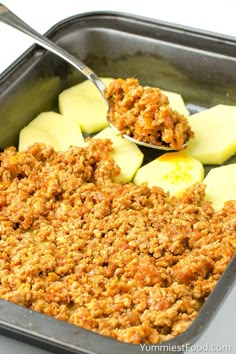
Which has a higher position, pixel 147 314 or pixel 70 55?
pixel 70 55

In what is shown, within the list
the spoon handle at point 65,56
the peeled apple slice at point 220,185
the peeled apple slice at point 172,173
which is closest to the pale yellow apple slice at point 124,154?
the peeled apple slice at point 172,173

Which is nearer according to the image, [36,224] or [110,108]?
[36,224]

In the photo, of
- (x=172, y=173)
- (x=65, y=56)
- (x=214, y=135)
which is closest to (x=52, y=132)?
(x=65, y=56)

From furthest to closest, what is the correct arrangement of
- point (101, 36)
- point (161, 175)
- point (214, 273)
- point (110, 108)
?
1. point (101, 36)
2. point (110, 108)
3. point (161, 175)
4. point (214, 273)

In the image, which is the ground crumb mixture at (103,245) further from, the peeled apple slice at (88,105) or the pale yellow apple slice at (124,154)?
the peeled apple slice at (88,105)

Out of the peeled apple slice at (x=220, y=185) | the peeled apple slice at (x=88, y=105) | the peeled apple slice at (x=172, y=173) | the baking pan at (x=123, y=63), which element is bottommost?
the peeled apple slice at (x=220, y=185)

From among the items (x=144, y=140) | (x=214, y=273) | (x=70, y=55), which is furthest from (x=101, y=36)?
(x=214, y=273)

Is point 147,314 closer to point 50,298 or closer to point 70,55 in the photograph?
point 50,298

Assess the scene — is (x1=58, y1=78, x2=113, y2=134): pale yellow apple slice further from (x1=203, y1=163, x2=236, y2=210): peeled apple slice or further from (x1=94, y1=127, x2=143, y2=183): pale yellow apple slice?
(x1=203, y1=163, x2=236, y2=210): peeled apple slice
